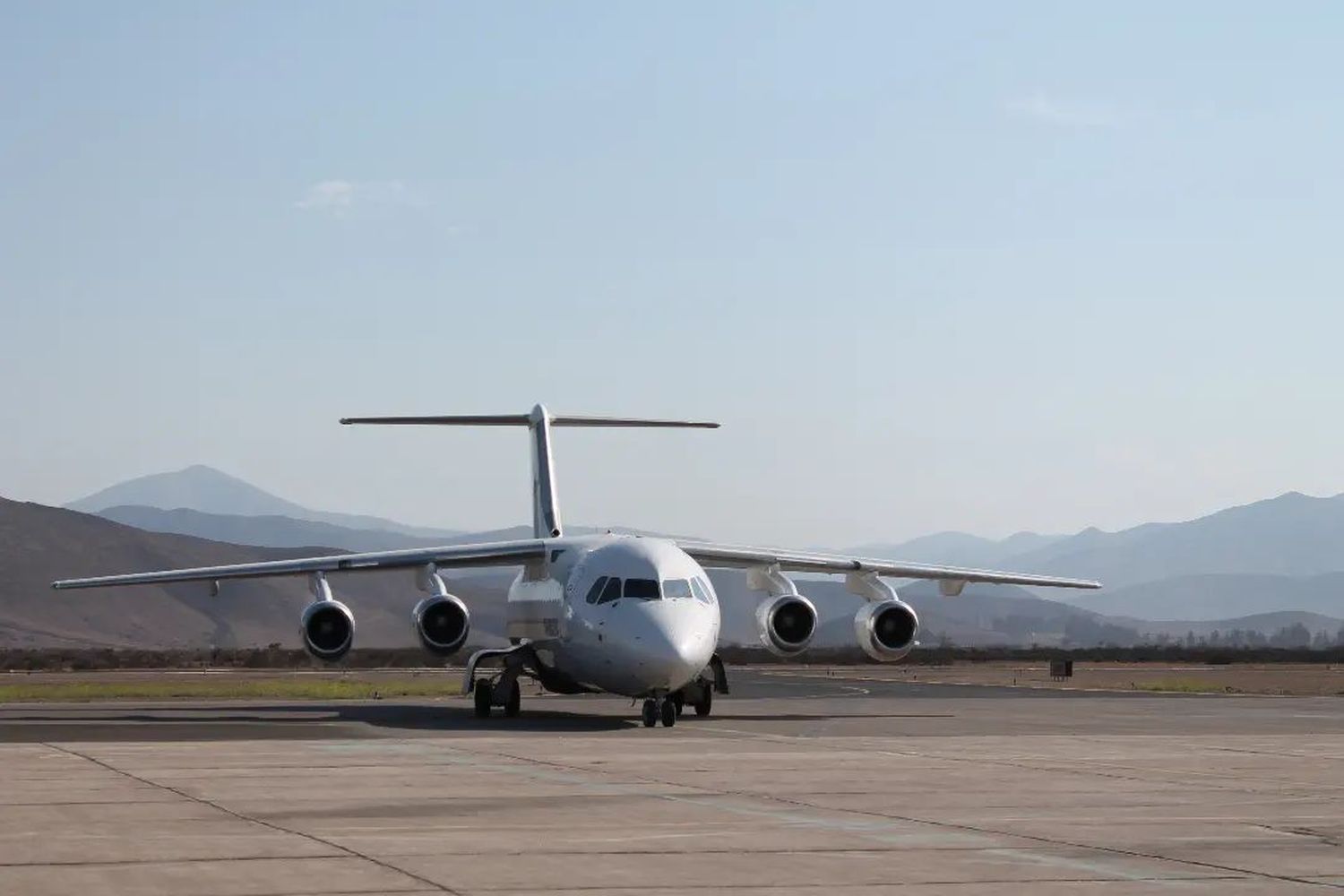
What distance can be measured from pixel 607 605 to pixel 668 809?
48.0ft

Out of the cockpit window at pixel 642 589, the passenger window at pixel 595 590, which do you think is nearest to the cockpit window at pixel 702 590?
the cockpit window at pixel 642 589

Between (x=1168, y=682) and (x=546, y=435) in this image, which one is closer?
(x=546, y=435)

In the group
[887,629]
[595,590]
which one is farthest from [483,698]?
[887,629]

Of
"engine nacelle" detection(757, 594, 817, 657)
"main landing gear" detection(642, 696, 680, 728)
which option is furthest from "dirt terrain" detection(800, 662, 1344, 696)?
"main landing gear" detection(642, 696, 680, 728)

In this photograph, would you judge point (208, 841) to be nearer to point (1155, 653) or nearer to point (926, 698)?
point (926, 698)

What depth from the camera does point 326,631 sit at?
1368 inches

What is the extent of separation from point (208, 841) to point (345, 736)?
13.4 meters

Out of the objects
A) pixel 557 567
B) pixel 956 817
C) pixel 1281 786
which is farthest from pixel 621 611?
pixel 956 817

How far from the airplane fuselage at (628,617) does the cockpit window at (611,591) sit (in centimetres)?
1

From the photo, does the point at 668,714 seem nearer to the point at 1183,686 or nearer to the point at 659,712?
the point at 659,712

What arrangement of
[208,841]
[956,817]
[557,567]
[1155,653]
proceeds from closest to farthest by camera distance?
[208,841] < [956,817] < [557,567] < [1155,653]

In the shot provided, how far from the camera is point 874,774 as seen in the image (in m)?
20.4

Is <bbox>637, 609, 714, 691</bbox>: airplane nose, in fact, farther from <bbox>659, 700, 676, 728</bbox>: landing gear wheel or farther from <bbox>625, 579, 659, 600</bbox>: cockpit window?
<bbox>625, 579, 659, 600</bbox>: cockpit window

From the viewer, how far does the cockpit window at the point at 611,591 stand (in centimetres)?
3097
